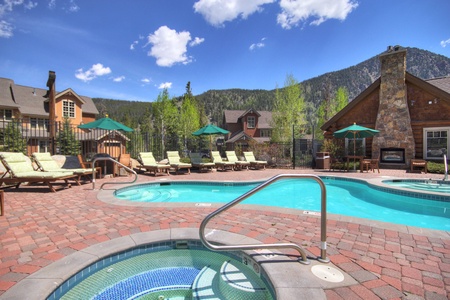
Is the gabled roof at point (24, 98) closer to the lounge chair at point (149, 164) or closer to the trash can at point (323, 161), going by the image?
the lounge chair at point (149, 164)

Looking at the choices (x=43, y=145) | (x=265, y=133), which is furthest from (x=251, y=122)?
(x=43, y=145)

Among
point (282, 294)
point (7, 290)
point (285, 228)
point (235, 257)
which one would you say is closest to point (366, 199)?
point (285, 228)

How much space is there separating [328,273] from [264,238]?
1071 mm

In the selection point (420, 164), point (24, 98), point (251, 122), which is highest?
point (24, 98)

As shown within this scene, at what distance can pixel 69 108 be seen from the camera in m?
28.0

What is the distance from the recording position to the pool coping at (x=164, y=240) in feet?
6.76

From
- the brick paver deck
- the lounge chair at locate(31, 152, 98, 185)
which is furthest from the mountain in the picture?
the brick paver deck

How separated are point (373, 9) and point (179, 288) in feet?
51.4

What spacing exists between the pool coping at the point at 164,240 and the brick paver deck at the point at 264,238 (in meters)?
0.13

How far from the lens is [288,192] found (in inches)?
345

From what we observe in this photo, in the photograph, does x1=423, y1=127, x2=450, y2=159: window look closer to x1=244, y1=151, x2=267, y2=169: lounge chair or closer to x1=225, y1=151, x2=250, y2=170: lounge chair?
x1=244, y1=151, x2=267, y2=169: lounge chair

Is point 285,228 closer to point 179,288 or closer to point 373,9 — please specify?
point 179,288

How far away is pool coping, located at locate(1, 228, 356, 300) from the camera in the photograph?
206 cm

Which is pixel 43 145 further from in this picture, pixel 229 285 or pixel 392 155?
pixel 392 155
